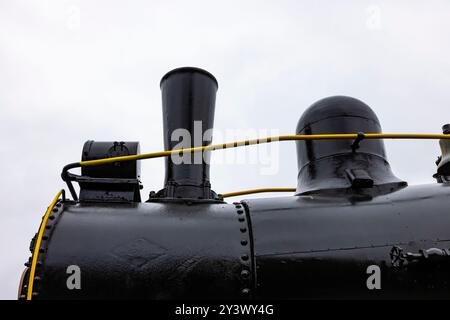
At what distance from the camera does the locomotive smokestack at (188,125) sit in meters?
4.29

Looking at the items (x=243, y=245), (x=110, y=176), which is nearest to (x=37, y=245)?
(x=110, y=176)

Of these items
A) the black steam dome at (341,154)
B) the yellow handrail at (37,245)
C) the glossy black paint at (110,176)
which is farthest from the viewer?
the black steam dome at (341,154)

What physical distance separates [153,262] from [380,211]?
5.46ft

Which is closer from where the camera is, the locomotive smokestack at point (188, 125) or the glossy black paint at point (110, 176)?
the glossy black paint at point (110, 176)

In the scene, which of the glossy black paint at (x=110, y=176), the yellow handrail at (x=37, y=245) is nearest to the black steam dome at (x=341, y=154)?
the glossy black paint at (x=110, y=176)

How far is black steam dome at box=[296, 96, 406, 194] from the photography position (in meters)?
4.23

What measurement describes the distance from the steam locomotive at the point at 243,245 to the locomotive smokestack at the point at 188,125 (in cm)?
21

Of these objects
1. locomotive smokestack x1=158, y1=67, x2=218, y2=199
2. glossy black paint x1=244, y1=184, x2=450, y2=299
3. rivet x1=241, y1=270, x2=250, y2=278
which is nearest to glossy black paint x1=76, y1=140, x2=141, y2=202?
locomotive smokestack x1=158, y1=67, x2=218, y2=199

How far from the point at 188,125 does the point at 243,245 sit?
4.75ft

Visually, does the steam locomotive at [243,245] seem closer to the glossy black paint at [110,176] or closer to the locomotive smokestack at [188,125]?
the glossy black paint at [110,176]

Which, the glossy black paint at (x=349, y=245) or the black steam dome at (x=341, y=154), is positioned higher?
the black steam dome at (x=341, y=154)

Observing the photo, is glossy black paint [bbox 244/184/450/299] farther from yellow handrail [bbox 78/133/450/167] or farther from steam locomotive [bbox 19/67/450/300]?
yellow handrail [bbox 78/133/450/167]

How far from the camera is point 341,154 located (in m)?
4.55

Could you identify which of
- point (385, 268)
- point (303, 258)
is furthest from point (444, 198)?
point (303, 258)
